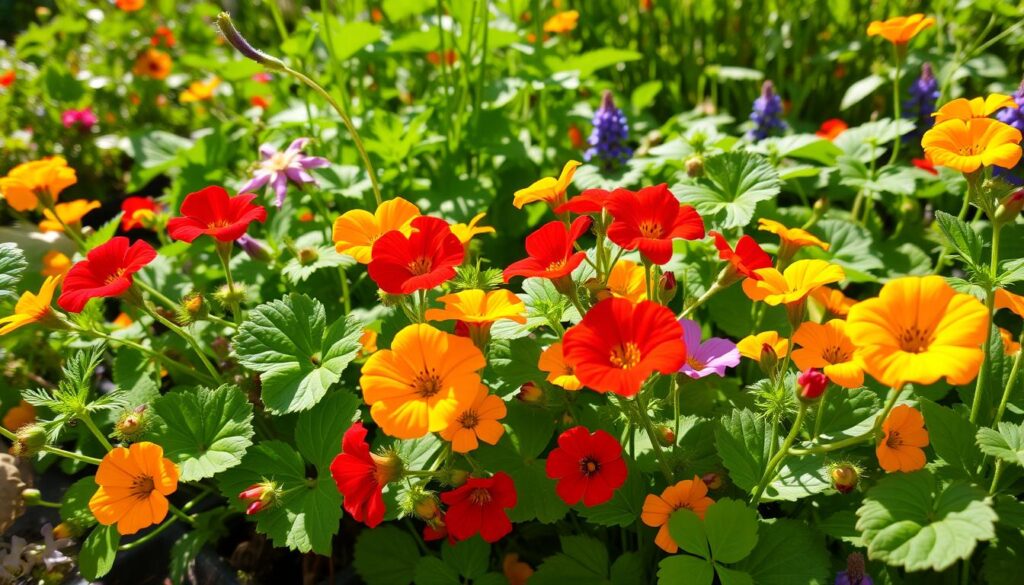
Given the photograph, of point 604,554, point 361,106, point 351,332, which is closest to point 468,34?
point 361,106

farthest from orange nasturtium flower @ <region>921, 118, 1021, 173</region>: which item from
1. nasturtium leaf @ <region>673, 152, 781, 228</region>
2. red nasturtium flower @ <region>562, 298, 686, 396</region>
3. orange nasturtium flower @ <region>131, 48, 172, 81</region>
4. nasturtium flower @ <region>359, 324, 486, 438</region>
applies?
orange nasturtium flower @ <region>131, 48, 172, 81</region>

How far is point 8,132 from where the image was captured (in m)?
2.94

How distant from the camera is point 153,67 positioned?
3.04 meters

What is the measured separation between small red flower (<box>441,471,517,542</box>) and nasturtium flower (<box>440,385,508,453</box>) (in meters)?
0.12

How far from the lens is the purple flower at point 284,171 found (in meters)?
1.62

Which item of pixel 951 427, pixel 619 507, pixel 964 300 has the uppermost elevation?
pixel 964 300

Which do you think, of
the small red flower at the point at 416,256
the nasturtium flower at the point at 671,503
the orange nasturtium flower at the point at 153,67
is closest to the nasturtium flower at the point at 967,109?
the nasturtium flower at the point at 671,503

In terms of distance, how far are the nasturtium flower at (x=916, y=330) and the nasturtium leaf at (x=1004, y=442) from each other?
255 mm

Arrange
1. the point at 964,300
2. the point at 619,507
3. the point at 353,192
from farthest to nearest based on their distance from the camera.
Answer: the point at 353,192 → the point at 619,507 → the point at 964,300

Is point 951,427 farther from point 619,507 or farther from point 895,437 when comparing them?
point 619,507

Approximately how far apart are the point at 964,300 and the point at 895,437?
26 centimetres

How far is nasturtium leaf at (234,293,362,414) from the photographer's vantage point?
119 cm

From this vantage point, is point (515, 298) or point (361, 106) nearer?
point (515, 298)

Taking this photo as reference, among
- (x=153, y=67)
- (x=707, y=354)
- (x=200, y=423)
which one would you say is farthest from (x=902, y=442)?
(x=153, y=67)
